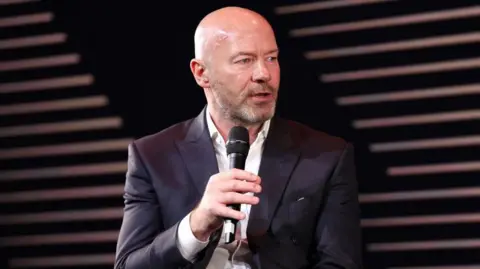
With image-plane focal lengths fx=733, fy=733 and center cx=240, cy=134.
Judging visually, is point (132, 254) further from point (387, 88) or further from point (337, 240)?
point (387, 88)

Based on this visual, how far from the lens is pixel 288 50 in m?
2.76

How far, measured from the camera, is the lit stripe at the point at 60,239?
119 inches

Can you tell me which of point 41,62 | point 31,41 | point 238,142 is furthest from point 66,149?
point 238,142

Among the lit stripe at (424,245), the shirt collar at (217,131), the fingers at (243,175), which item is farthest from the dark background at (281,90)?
the fingers at (243,175)

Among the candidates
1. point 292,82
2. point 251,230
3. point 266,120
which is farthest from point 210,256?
point 292,82

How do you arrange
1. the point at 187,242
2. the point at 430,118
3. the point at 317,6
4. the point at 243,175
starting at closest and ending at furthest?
1. the point at 243,175
2. the point at 187,242
3. the point at 430,118
4. the point at 317,6

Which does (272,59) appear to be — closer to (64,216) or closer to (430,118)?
(430,118)

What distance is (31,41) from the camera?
312 cm

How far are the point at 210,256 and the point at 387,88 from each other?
114 centimetres

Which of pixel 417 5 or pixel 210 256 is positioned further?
pixel 417 5

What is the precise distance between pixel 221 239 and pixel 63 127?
1.40 metres

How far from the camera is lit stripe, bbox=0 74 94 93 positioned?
119 inches

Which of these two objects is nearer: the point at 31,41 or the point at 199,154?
the point at 199,154

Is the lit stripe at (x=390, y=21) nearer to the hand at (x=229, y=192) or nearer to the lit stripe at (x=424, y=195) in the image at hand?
the lit stripe at (x=424, y=195)
